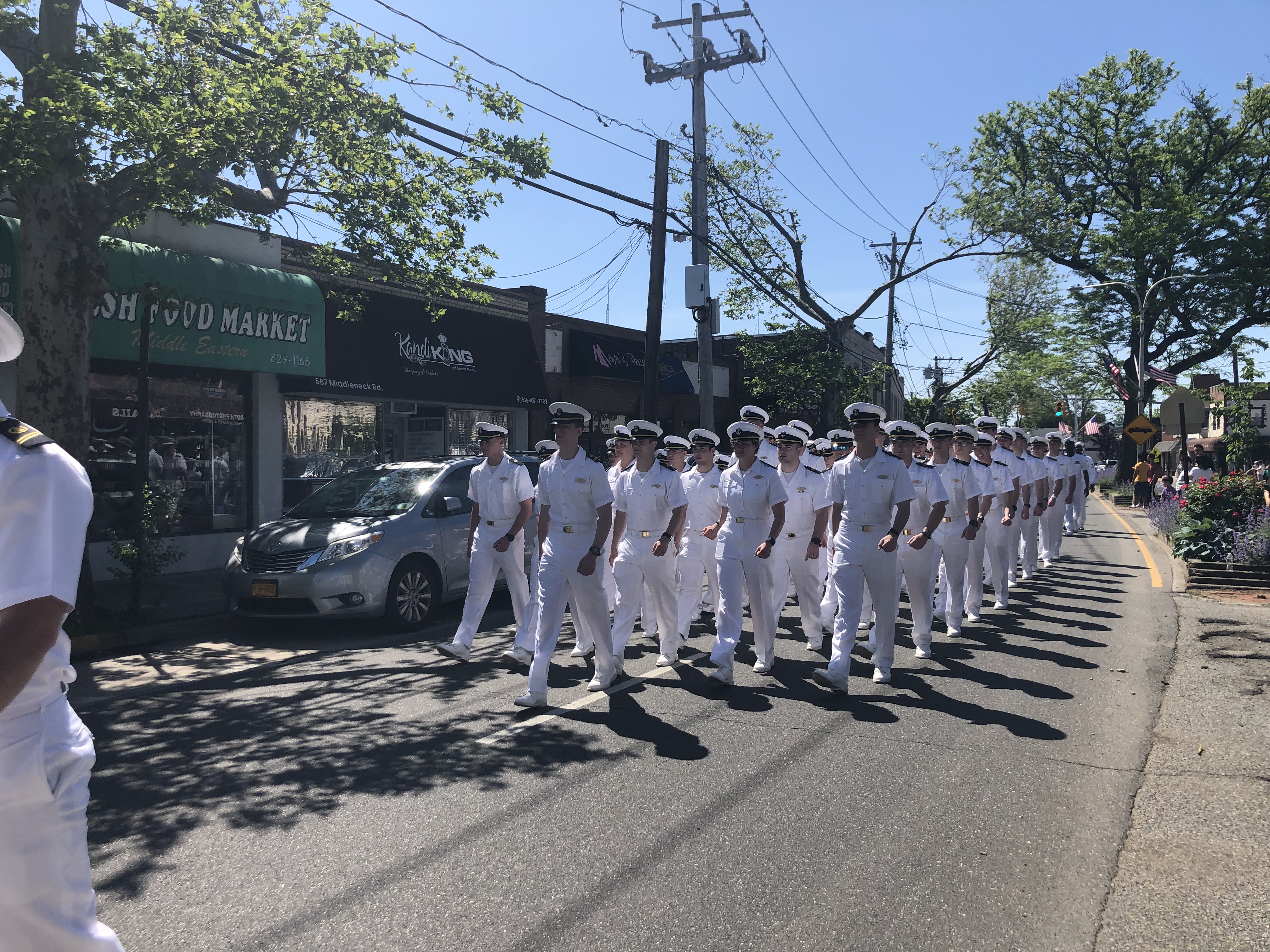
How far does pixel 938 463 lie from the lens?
9977 millimetres

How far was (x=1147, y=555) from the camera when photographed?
1658cm

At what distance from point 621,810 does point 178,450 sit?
11.8 m

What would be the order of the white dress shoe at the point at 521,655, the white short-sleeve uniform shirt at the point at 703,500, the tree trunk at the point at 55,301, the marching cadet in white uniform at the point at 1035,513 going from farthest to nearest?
1. the marching cadet in white uniform at the point at 1035,513
2. the white short-sleeve uniform shirt at the point at 703,500
3. the tree trunk at the point at 55,301
4. the white dress shoe at the point at 521,655

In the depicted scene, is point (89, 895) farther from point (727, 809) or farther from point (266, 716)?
point (266, 716)

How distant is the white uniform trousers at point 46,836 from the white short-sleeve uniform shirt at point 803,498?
740 centimetres

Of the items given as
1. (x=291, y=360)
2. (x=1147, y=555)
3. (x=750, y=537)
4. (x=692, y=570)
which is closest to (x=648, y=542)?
(x=692, y=570)

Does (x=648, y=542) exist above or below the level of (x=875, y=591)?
above

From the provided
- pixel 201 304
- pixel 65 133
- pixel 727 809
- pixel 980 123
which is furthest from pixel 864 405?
pixel 980 123

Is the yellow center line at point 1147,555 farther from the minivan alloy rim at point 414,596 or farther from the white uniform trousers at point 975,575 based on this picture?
the minivan alloy rim at point 414,596

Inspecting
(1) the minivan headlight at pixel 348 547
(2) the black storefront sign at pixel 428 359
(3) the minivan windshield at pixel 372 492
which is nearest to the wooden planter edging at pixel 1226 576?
(3) the minivan windshield at pixel 372 492

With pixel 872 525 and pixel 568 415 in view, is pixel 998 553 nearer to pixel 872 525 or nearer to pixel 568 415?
pixel 872 525

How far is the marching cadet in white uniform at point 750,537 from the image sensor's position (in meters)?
7.38

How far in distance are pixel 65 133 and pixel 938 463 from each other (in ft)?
29.3

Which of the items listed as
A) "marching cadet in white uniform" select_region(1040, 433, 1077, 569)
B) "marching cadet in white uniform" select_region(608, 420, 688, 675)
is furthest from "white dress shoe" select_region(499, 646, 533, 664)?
"marching cadet in white uniform" select_region(1040, 433, 1077, 569)
